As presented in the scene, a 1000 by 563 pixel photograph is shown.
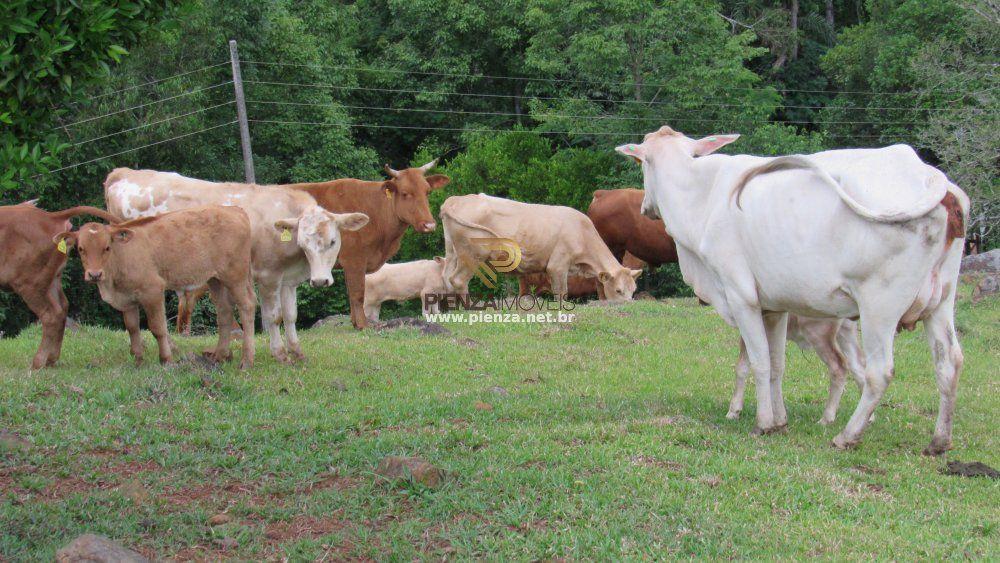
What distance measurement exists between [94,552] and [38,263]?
6236 mm

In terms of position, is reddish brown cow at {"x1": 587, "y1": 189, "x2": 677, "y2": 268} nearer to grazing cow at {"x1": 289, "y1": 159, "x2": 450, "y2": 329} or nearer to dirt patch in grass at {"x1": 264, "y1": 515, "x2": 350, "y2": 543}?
grazing cow at {"x1": 289, "y1": 159, "x2": 450, "y2": 329}

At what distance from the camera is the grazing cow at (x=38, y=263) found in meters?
10.6

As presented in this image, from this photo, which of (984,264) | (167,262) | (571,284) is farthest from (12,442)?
(984,264)

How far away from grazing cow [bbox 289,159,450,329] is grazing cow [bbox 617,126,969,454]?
6257 mm

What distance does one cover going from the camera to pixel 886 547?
19.6ft

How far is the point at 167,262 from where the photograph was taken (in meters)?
10.5

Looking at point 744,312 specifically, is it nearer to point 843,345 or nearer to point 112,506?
point 843,345

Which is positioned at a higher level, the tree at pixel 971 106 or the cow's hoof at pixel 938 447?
the tree at pixel 971 106

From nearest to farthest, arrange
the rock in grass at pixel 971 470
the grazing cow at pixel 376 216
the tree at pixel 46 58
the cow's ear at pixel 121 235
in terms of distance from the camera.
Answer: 1. the tree at pixel 46 58
2. the rock in grass at pixel 971 470
3. the cow's ear at pixel 121 235
4. the grazing cow at pixel 376 216

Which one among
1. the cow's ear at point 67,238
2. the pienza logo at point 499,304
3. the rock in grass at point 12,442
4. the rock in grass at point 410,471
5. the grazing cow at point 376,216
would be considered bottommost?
the pienza logo at point 499,304

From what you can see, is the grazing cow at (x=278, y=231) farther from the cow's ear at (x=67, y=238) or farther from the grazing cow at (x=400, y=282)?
the grazing cow at (x=400, y=282)

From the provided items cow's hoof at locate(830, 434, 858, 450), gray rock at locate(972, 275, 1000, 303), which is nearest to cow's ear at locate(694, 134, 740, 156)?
cow's hoof at locate(830, 434, 858, 450)

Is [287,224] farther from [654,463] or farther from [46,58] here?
[46,58]

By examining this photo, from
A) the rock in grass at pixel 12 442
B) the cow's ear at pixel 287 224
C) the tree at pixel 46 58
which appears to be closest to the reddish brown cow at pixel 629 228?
the cow's ear at pixel 287 224
